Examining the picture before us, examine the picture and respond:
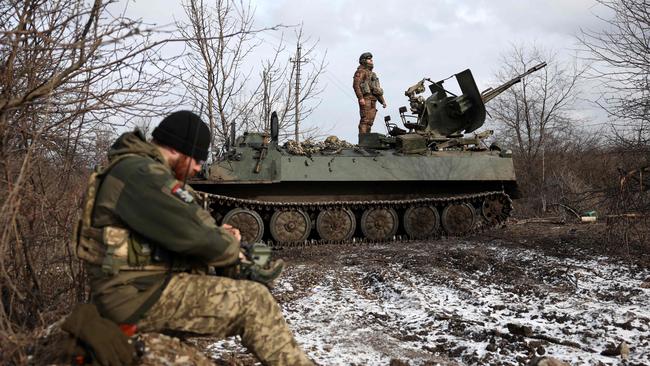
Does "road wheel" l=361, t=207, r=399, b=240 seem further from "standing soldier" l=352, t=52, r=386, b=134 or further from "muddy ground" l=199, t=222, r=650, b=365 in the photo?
"standing soldier" l=352, t=52, r=386, b=134

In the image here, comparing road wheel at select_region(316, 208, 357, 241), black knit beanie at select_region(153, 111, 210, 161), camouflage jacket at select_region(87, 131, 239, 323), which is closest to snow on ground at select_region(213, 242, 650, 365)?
camouflage jacket at select_region(87, 131, 239, 323)

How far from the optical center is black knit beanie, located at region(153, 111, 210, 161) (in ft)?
9.23

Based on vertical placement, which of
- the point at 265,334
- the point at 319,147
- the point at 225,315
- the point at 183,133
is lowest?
the point at 265,334

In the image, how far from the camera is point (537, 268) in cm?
725

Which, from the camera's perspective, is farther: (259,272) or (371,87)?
(371,87)

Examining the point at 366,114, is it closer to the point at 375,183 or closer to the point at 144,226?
the point at 375,183

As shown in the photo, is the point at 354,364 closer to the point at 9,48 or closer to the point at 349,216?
the point at 9,48

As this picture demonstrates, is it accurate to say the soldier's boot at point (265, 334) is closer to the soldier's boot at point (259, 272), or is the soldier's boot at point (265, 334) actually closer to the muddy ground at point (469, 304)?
the soldier's boot at point (259, 272)

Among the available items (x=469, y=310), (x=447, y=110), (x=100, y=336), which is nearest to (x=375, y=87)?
(x=447, y=110)

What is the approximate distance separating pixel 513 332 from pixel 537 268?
3019mm

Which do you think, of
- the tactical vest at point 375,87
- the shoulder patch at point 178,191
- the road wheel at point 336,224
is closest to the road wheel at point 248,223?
the road wheel at point 336,224

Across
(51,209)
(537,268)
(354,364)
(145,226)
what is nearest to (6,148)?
(51,209)

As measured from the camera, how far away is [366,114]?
13.0 meters

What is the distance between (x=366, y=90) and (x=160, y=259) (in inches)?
422
